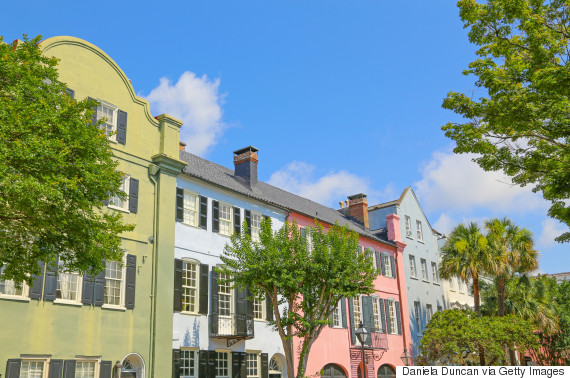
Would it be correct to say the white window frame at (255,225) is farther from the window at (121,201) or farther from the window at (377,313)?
the window at (377,313)

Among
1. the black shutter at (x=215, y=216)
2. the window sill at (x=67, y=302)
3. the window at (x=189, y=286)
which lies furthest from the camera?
the black shutter at (x=215, y=216)

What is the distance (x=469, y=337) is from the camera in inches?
1056

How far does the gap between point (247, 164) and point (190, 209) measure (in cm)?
662

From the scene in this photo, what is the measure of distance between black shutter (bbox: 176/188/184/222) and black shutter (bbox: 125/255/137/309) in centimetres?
276

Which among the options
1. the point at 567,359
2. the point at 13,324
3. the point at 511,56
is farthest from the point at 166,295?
the point at 567,359

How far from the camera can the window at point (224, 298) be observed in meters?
22.3

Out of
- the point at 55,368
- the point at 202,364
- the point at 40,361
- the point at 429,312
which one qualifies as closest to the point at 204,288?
the point at 202,364

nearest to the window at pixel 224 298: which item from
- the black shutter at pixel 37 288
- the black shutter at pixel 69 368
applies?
the black shutter at pixel 69 368

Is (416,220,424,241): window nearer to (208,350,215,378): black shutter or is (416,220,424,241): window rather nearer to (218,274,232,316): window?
(218,274,232,316): window

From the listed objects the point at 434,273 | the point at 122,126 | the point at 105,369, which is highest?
the point at 122,126

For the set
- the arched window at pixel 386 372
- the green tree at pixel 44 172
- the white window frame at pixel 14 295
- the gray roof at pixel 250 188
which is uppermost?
the gray roof at pixel 250 188

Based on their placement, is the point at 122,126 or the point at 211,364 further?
the point at 211,364

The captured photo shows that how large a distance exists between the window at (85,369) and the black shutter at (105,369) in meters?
0.21

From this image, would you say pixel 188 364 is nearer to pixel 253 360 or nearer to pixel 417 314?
pixel 253 360
